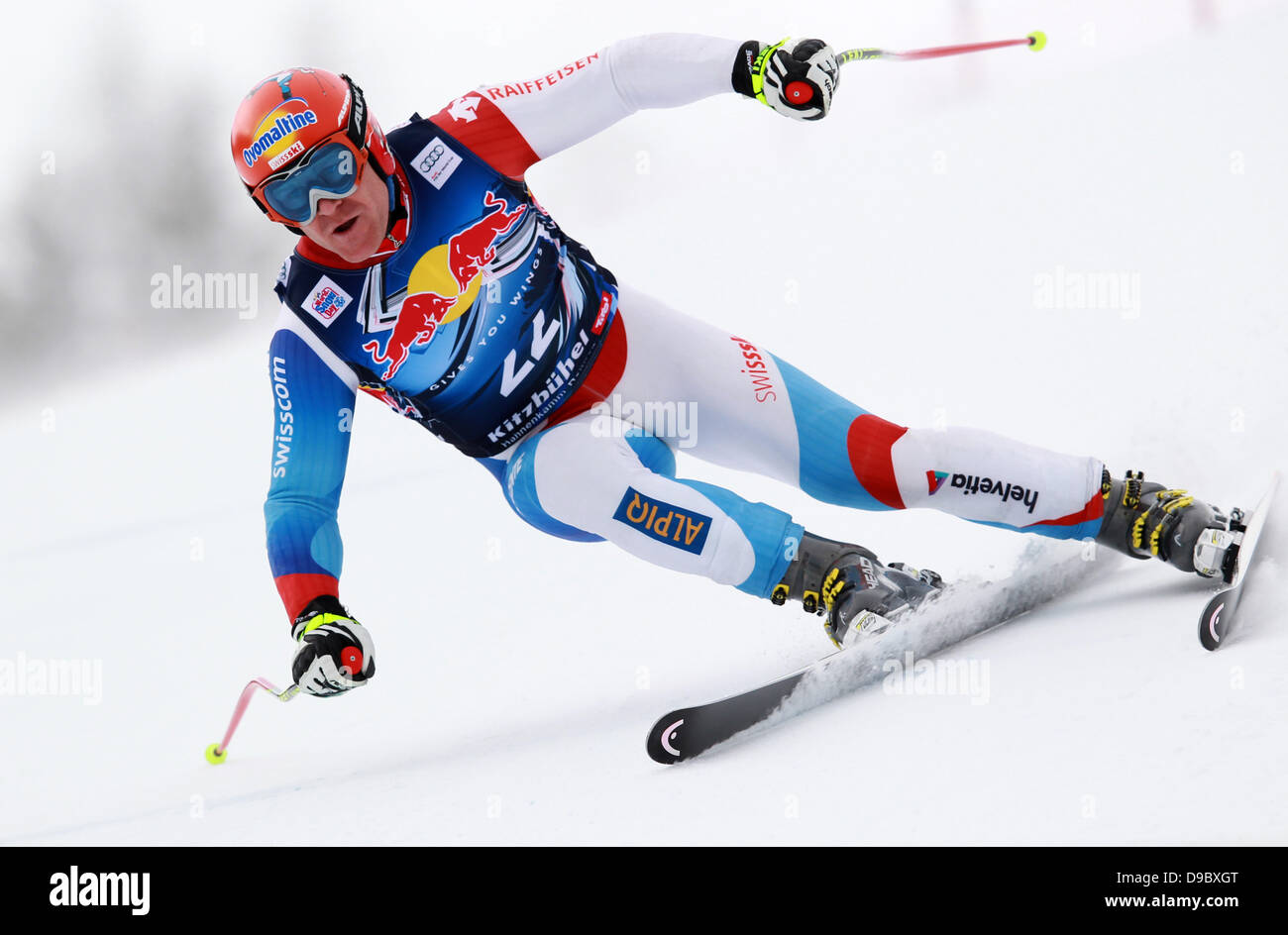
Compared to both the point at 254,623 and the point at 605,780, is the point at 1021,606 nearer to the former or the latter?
the point at 605,780

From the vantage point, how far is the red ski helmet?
213 cm

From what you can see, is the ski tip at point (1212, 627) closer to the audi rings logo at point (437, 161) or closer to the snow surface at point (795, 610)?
the snow surface at point (795, 610)

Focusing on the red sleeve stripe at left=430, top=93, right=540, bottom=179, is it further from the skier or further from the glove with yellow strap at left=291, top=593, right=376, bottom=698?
the glove with yellow strap at left=291, top=593, right=376, bottom=698

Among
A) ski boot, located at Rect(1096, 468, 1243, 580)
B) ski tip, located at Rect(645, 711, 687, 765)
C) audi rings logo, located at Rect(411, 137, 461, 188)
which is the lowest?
ski tip, located at Rect(645, 711, 687, 765)

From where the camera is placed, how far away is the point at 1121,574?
8.44 ft

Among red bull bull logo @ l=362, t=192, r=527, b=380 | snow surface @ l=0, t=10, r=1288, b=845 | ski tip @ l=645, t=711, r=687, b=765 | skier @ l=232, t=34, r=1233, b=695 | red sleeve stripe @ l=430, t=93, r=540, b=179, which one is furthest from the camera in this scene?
red sleeve stripe @ l=430, t=93, r=540, b=179

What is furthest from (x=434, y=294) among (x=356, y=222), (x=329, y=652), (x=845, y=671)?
(x=845, y=671)

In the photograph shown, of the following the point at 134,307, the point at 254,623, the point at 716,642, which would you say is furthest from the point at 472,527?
the point at 134,307

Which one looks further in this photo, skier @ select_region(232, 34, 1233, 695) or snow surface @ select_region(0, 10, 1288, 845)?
skier @ select_region(232, 34, 1233, 695)

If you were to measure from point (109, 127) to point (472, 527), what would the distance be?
332 inches

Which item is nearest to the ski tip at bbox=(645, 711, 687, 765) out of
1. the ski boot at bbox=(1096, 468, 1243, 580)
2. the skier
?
the skier

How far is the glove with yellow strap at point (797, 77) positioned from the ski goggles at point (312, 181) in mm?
753

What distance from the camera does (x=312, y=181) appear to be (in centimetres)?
215

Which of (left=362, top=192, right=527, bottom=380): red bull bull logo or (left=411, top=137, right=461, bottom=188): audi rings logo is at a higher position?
(left=411, top=137, right=461, bottom=188): audi rings logo
